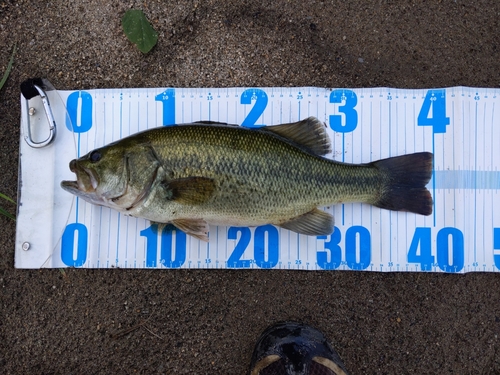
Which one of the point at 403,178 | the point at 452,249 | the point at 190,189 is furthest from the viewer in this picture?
the point at 452,249

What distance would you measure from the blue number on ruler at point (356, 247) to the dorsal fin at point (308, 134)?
0.60 m

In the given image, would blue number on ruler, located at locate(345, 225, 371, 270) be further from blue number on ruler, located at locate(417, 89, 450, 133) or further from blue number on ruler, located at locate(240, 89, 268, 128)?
blue number on ruler, located at locate(240, 89, 268, 128)

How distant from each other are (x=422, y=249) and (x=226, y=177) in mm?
1407

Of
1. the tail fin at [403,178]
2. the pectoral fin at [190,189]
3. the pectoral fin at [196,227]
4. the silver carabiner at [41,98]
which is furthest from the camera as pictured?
the silver carabiner at [41,98]

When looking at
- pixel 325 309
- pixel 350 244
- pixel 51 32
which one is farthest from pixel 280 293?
pixel 51 32

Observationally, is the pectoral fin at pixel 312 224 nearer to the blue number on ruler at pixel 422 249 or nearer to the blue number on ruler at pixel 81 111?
the blue number on ruler at pixel 422 249

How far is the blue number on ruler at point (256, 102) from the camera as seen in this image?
2.49m

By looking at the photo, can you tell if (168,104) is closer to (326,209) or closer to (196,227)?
(196,227)

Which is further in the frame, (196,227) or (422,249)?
(422,249)

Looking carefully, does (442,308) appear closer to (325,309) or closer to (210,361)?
(325,309)

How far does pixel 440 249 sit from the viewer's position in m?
2.45

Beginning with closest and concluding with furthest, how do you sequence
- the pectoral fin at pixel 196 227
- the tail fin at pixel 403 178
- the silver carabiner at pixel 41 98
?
the pectoral fin at pixel 196 227
the tail fin at pixel 403 178
the silver carabiner at pixel 41 98

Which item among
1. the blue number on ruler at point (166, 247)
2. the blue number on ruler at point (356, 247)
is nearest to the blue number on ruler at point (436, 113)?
the blue number on ruler at point (356, 247)

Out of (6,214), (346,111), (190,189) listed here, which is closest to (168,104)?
(190,189)
